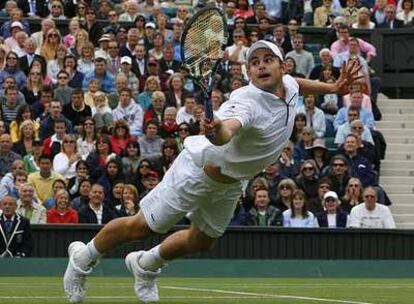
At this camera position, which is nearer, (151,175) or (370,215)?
(370,215)

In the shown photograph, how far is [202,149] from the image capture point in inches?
432

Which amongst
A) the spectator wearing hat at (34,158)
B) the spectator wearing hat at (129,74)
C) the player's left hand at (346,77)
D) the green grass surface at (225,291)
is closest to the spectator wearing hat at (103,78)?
the spectator wearing hat at (129,74)

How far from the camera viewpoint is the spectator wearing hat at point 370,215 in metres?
20.8

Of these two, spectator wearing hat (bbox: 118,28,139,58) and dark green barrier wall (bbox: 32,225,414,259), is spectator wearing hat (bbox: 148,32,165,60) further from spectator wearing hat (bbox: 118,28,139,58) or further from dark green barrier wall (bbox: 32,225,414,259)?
dark green barrier wall (bbox: 32,225,414,259)

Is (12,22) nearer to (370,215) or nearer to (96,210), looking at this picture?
(96,210)

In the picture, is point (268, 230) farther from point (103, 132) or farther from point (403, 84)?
point (403, 84)

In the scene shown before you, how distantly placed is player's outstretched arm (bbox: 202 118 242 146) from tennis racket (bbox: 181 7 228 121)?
352mm

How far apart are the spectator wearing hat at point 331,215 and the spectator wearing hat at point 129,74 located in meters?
4.59

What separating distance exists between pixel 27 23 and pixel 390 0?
6866 mm

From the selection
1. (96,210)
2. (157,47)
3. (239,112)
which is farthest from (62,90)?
(239,112)

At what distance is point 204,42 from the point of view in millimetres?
10445

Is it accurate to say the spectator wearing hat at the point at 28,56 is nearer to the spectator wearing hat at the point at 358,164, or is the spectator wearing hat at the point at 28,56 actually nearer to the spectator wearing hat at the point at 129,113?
the spectator wearing hat at the point at 129,113

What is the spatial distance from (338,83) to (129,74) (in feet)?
41.3

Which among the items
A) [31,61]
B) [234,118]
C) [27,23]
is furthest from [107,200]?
[234,118]
